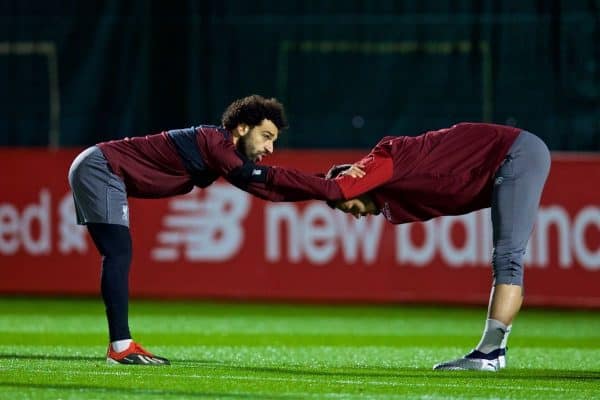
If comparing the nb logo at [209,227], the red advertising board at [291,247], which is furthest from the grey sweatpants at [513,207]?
the nb logo at [209,227]

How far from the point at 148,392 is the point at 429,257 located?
7308mm

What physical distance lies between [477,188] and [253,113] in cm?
131

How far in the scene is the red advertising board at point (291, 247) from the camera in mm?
13422

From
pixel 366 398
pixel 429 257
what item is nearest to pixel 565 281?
pixel 429 257

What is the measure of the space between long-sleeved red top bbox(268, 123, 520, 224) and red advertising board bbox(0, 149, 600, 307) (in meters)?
5.63

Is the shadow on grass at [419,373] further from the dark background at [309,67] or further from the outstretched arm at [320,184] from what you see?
the dark background at [309,67]

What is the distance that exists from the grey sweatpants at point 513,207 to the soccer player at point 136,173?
1.28 metres

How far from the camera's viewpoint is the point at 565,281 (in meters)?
13.4

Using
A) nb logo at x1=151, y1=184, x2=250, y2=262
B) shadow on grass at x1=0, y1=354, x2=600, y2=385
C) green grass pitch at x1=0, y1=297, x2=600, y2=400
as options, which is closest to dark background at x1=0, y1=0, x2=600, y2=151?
nb logo at x1=151, y1=184, x2=250, y2=262

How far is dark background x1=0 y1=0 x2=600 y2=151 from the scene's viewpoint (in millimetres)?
14984

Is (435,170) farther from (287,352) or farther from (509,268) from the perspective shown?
(287,352)

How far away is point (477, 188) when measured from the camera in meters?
7.82

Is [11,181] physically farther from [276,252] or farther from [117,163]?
[117,163]

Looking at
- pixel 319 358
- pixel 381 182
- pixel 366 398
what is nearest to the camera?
pixel 366 398
